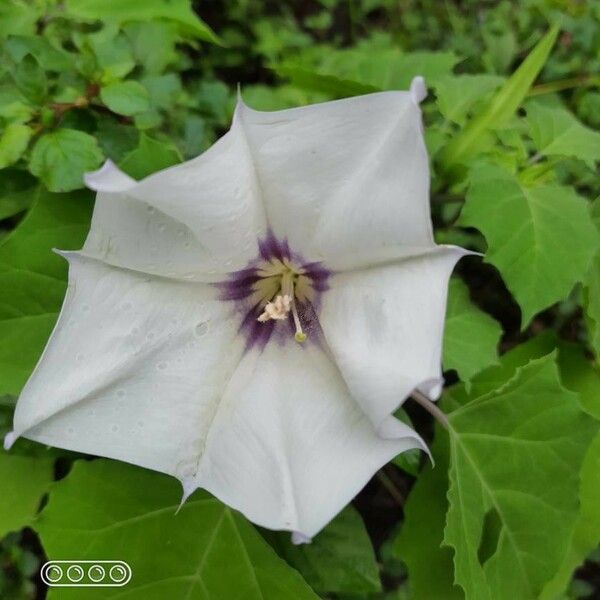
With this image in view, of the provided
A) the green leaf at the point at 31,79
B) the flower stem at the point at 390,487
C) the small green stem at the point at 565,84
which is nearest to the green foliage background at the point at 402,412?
the green leaf at the point at 31,79

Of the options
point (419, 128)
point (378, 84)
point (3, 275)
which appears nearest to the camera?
point (419, 128)

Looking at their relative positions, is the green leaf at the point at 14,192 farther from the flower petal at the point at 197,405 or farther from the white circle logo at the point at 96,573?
the white circle logo at the point at 96,573

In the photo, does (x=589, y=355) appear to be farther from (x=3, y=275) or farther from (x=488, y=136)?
(x=3, y=275)

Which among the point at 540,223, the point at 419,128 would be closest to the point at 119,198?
the point at 419,128

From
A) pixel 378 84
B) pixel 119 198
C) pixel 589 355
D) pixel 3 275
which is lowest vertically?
pixel 589 355

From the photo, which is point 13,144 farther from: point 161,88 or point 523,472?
point 523,472

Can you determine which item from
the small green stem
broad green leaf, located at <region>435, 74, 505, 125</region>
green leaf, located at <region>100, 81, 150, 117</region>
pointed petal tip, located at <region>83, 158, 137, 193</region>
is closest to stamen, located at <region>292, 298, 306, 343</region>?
pointed petal tip, located at <region>83, 158, 137, 193</region>

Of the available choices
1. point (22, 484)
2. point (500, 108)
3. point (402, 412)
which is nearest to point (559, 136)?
point (500, 108)
